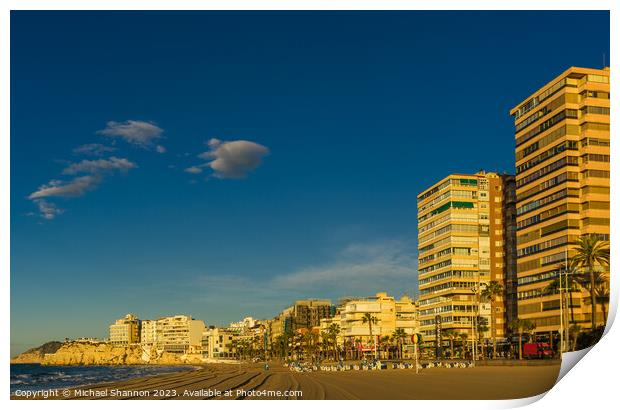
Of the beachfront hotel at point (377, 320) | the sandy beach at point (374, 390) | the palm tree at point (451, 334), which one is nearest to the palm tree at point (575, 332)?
the sandy beach at point (374, 390)

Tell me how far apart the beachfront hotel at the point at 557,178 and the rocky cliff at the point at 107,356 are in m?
45.5

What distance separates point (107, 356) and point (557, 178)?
233 ft

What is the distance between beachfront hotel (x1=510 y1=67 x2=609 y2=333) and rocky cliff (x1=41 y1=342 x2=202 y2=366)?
45476mm

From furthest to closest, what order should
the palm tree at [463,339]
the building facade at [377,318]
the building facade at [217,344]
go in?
the building facade at [217,344] < the building facade at [377,318] < the palm tree at [463,339]

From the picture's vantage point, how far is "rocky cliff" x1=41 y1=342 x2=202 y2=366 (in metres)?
88.9

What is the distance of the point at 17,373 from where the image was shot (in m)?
68.8

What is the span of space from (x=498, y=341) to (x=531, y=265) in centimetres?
1803

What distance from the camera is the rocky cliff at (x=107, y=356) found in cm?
8890

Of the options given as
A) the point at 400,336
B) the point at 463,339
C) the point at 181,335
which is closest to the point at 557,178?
the point at 463,339

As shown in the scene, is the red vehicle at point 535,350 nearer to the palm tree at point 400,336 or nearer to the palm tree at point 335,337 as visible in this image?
the palm tree at point 400,336

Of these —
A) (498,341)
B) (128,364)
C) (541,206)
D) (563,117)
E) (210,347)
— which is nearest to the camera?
(563,117)

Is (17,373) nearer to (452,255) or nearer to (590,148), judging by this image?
(452,255)

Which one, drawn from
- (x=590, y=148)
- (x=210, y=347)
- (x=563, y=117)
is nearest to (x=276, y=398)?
(x=590, y=148)

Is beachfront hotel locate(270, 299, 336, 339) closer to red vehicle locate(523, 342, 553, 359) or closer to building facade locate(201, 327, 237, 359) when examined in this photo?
building facade locate(201, 327, 237, 359)
